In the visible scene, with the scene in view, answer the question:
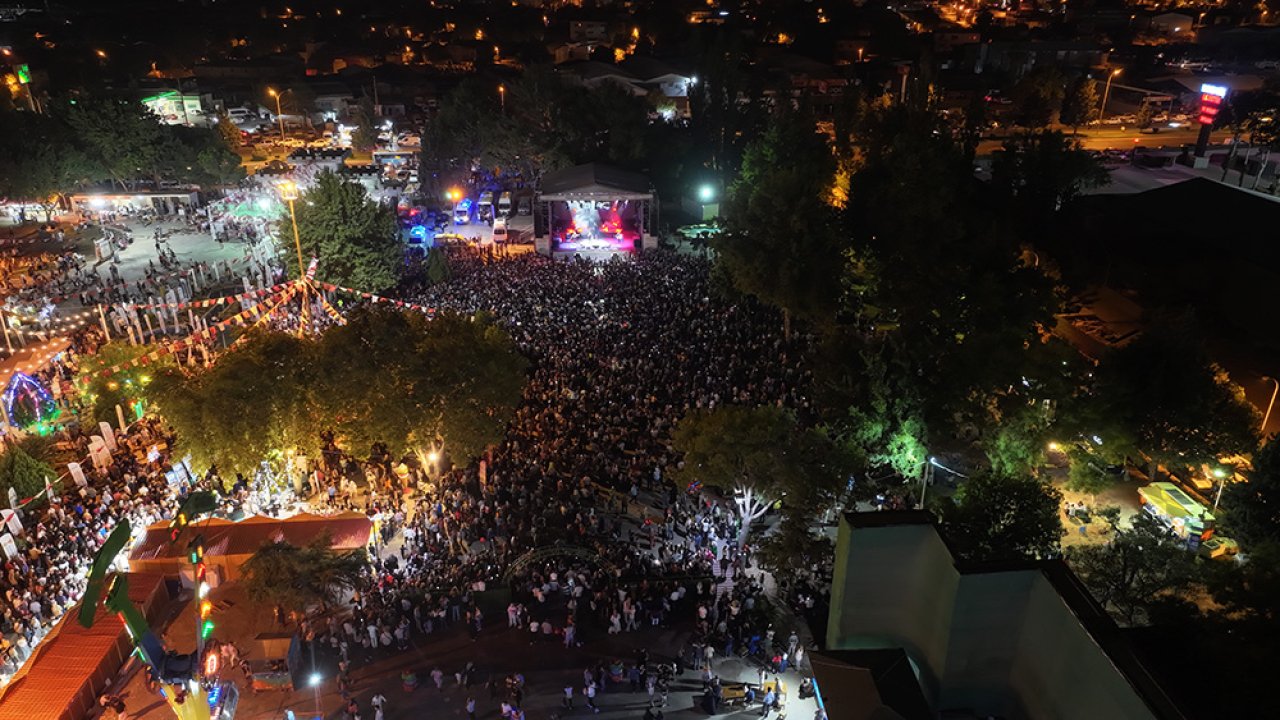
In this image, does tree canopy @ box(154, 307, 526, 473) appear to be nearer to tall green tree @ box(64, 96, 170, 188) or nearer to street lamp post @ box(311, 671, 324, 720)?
street lamp post @ box(311, 671, 324, 720)

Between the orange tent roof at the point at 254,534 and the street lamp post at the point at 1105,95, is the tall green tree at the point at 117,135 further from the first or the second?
the street lamp post at the point at 1105,95

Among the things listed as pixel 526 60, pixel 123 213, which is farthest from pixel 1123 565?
pixel 526 60

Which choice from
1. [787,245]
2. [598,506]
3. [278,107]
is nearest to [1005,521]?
[598,506]

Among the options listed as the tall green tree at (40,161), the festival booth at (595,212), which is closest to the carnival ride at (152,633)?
the festival booth at (595,212)

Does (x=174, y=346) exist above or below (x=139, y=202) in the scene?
above

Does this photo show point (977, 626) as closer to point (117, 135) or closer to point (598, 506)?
point (598, 506)

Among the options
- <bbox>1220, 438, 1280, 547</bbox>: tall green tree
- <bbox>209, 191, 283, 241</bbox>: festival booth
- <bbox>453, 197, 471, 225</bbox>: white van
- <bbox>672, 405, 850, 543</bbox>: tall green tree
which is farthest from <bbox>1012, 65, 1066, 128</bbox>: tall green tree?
<bbox>209, 191, 283, 241</bbox>: festival booth
